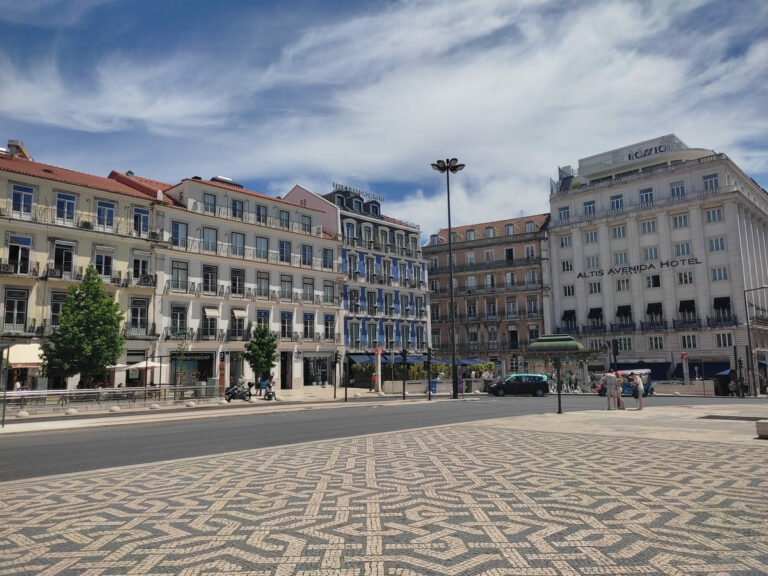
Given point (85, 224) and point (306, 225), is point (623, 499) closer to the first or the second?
point (85, 224)

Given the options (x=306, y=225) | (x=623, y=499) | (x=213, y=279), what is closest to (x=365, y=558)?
(x=623, y=499)

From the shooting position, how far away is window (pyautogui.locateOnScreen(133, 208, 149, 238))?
38.6 metres

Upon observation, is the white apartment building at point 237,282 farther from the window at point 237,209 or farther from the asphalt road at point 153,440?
the asphalt road at point 153,440

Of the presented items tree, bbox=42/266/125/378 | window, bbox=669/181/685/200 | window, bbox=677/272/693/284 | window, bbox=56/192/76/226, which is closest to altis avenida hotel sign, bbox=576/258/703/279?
window, bbox=677/272/693/284

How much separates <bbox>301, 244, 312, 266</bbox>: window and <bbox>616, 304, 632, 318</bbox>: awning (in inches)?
1279

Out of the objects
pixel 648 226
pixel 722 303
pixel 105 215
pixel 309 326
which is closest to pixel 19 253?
pixel 105 215

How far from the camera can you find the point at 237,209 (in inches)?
1758

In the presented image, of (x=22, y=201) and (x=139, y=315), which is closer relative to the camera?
(x=22, y=201)

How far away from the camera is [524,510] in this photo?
5.97 m

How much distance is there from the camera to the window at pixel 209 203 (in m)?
42.6

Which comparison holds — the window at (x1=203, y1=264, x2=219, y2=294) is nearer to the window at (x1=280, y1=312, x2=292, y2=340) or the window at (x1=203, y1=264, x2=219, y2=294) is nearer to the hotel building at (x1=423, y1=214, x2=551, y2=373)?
the window at (x1=280, y1=312, x2=292, y2=340)

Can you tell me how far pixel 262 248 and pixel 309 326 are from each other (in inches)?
306

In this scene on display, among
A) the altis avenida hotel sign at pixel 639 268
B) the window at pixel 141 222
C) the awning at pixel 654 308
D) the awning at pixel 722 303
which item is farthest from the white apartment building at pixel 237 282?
the awning at pixel 722 303

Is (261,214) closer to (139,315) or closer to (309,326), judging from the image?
(309,326)
